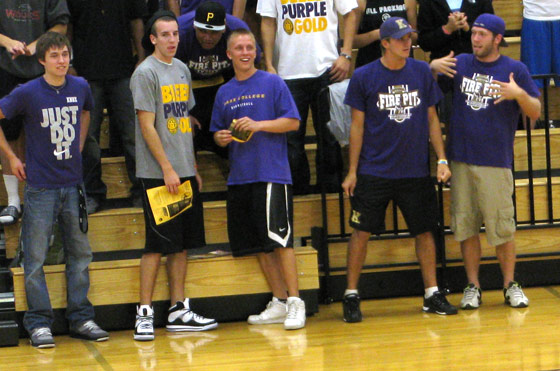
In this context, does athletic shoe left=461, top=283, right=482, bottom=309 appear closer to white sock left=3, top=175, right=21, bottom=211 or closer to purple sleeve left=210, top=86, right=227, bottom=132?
purple sleeve left=210, top=86, right=227, bottom=132

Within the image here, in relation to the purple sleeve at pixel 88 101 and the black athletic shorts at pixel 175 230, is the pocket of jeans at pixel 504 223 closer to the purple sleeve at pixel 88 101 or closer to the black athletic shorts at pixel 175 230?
the black athletic shorts at pixel 175 230

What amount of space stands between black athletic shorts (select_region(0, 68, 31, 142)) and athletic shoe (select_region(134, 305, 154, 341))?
53.4 inches

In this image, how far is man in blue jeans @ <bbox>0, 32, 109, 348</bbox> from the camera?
18.1 feet

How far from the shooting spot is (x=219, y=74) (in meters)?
6.29

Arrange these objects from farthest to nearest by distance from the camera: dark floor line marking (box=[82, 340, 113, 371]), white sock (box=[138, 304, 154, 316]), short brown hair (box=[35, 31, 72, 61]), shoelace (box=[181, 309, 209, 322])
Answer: shoelace (box=[181, 309, 209, 322])
white sock (box=[138, 304, 154, 316])
short brown hair (box=[35, 31, 72, 61])
dark floor line marking (box=[82, 340, 113, 371])

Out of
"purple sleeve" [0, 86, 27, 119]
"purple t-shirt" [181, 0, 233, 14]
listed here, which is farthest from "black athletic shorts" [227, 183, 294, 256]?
"purple t-shirt" [181, 0, 233, 14]

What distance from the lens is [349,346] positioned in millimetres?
5340

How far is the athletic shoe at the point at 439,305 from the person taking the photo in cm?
592

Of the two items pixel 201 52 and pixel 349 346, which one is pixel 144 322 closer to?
pixel 349 346

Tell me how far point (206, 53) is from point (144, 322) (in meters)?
1.71

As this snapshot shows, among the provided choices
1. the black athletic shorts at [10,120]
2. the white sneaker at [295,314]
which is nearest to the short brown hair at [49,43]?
the black athletic shorts at [10,120]

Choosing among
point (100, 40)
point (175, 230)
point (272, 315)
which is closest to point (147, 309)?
point (175, 230)

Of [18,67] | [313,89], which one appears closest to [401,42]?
[313,89]

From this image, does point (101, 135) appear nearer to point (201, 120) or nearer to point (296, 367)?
point (201, 120)
